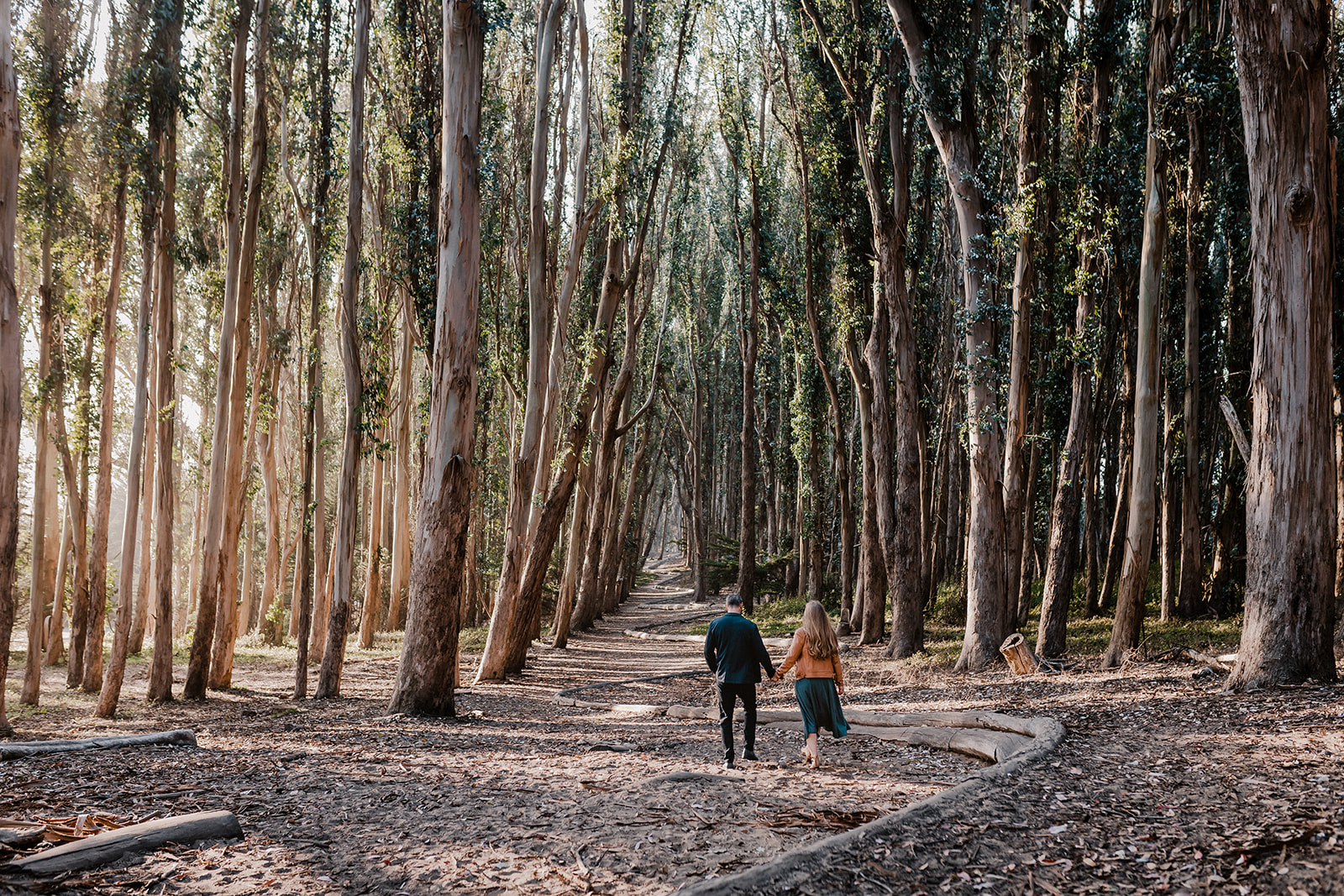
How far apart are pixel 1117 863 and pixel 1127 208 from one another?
13783mm

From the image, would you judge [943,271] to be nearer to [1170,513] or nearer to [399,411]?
[1170,513]

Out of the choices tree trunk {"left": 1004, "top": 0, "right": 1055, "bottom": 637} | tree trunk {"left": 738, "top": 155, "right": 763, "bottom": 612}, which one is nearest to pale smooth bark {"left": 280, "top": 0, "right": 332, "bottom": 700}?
tree trunk {"left": 1004, "top": 0, "right": 1055, "bottom": 637}

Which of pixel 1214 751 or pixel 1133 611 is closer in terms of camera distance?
pixel 1214 751

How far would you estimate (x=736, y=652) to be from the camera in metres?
7.36

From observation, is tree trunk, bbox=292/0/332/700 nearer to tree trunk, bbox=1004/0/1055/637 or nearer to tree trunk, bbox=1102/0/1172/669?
tree trunk, bbox=1004/0/1055/637

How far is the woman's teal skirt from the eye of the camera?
7.25m

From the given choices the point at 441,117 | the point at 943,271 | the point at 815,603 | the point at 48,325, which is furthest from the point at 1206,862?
the point at 943,271

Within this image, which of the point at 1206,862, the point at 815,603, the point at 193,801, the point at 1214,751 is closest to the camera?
the point at 1206,862

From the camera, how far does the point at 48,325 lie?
12609mm

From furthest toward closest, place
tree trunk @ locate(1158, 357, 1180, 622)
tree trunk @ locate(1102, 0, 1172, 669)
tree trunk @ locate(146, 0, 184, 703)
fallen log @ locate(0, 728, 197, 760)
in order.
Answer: tree trunk @ locate(1158, 357, 1180, 622), tree trunk @ locate(146, 0, 184, 703), tree trunk @ locate(1102, 0, 1172, 669), fallen log @ locate(0, 728, 197, 760)

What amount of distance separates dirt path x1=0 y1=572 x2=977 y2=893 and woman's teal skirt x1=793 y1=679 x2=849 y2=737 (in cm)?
34

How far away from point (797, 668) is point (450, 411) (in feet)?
16.9

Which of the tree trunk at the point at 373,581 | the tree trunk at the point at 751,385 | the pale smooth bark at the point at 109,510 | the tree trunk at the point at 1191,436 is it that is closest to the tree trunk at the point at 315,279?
the pale smooth bark at the point at 109,510

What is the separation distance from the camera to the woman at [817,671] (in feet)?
23.9
